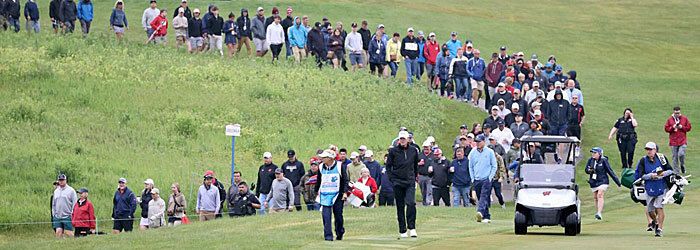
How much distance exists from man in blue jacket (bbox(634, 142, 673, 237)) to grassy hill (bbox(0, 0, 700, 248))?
0.49 m

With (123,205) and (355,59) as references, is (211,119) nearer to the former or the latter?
(355,59)

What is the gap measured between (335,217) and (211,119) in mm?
23161

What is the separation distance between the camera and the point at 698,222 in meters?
31.7

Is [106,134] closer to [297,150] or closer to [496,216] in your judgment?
[297,150]

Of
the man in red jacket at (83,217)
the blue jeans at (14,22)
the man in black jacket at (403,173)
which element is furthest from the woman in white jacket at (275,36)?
the man in black jacket at (403,173)

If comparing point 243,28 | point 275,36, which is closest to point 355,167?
point 275,36

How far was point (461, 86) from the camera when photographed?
167 ft

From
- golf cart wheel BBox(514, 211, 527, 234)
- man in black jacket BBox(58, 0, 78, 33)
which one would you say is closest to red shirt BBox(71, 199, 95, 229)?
golf cart wheel BBox(514, 211, 527, 234)

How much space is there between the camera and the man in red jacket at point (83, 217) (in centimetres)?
3241

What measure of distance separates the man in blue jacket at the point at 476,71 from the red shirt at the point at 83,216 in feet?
62.8

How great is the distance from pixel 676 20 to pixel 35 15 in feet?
146

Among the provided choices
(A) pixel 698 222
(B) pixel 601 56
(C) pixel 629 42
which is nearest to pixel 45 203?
(A) pixel 698 222

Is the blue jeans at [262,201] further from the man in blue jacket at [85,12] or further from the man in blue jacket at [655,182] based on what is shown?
the man in blue jacket at [85,12]

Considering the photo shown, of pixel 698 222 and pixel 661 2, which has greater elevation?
pixel 661 2
